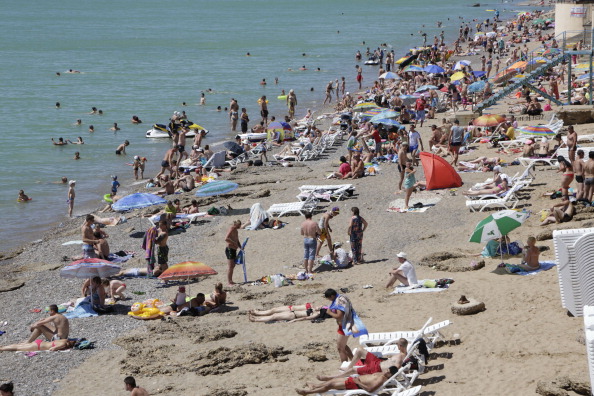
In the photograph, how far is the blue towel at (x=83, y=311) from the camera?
43.7ft

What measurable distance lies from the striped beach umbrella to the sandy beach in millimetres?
539

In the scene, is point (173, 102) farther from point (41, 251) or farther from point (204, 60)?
point (41, 251)

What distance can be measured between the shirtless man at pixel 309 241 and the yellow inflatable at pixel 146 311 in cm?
256

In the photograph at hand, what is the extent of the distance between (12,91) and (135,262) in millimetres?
37540

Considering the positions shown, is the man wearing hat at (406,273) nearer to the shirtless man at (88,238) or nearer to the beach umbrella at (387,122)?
the shirtless man at (88,238)

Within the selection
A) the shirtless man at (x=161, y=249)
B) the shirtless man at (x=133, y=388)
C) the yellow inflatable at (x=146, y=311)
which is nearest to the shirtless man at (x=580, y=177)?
the shirtless man at (x=161, y=249)

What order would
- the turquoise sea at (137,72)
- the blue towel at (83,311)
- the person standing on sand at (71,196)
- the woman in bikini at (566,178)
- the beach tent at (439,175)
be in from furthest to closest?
the turquoise sea at (137,72) < the person standing on sand at (71,196) < the beach tent at (439,175) < the woman in bikini at (566,178) < the blue towel at (83,311)

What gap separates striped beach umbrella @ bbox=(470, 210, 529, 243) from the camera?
12.6 m

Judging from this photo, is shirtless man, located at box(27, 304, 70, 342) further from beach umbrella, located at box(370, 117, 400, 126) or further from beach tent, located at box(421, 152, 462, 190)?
beach umbrella, located at box(370, 117, 400, 126)

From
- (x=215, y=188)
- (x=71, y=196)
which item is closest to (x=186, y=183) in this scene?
(x=71, y=196)

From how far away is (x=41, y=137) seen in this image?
119 ft

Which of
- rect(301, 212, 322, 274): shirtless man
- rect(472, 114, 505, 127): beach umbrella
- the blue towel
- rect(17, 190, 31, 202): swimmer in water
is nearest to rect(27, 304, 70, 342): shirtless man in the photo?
the blue towel

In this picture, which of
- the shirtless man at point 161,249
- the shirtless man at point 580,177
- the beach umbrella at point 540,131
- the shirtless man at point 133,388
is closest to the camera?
the shirtless man at point 133,388

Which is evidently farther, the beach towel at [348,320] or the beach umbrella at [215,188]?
the beach umbrella at [215,188]
